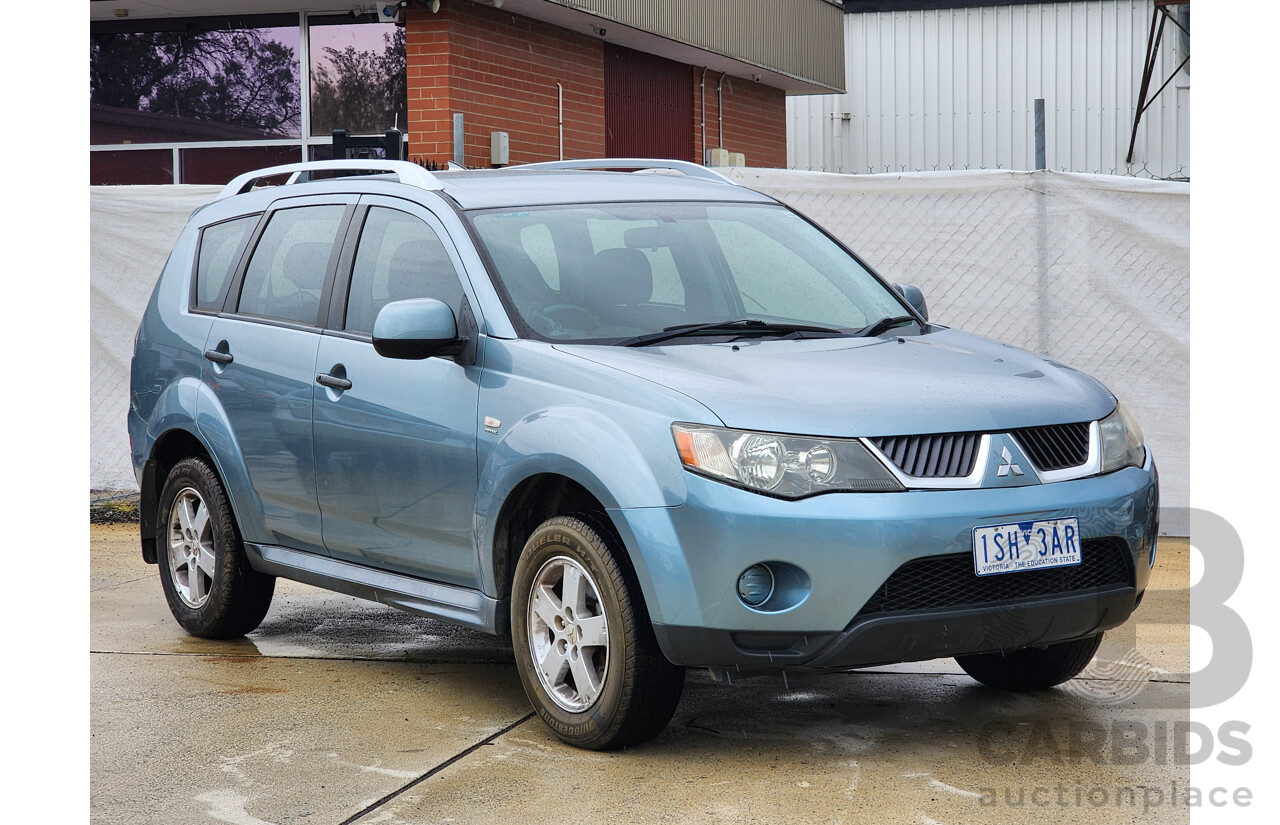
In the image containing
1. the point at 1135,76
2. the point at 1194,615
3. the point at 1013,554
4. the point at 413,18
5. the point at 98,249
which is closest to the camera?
the point at 1013,554

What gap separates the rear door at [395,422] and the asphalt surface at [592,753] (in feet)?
2.02

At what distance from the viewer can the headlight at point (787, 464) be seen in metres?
4.52

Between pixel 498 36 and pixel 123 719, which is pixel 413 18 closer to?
pixel 498 36

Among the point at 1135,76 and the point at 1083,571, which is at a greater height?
the point at 1135,76

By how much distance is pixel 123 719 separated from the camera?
5.61m

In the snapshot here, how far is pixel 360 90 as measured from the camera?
14312 mm

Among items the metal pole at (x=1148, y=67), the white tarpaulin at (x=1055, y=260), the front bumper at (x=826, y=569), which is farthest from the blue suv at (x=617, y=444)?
the metal pole at (x=1148, y=67)

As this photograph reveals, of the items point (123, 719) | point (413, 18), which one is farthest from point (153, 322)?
point (413, 18)

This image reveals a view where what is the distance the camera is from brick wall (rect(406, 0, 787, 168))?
44.7 feet

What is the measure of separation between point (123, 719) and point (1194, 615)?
4608mm

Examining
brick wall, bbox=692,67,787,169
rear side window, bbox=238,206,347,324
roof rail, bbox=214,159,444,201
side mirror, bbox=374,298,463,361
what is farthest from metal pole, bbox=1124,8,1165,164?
side mirror, bbox=374,298,463,361

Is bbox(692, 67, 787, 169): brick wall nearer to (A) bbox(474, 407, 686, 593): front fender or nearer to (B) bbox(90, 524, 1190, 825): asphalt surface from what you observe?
(B) bbox(90, 524, 1190, 825): asphalt surface

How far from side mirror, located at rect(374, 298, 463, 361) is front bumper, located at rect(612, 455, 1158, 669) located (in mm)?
1027

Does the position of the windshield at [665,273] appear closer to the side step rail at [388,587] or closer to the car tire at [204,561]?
the side step rail at [388,587]
